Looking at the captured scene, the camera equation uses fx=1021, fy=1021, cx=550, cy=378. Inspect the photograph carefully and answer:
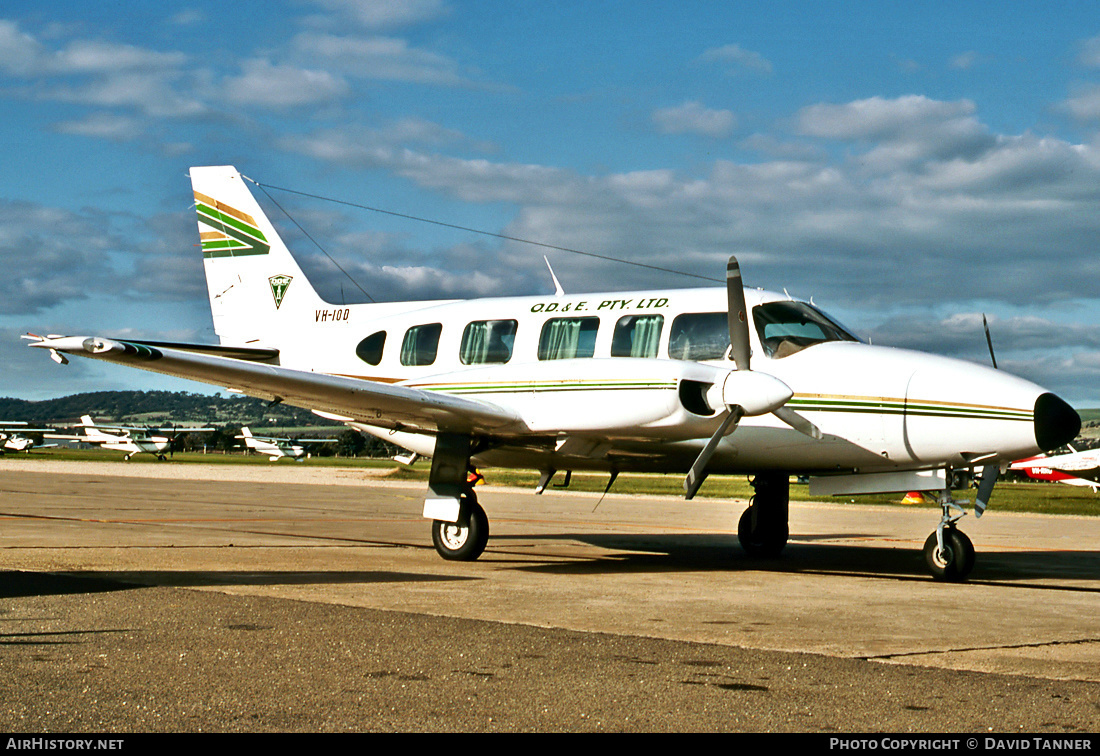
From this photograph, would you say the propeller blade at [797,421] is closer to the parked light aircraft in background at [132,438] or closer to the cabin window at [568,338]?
the cabin window at [568,338]

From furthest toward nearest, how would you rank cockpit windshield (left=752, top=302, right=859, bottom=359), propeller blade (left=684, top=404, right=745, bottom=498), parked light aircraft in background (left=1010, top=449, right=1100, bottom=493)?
parked light aircraft in background (left=1010, top=449, right=1100, bottom=493) → cockpit windshield (left=752, top=302, right=859, bottom=359) → propeller blade (left=684, top=404, right=745, bottom=498)

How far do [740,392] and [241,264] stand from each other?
10188 mm

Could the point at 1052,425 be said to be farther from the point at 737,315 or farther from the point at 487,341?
the point at 487,341

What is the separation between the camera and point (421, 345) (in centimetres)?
1484

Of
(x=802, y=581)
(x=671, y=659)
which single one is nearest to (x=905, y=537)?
(x=802, y=581)

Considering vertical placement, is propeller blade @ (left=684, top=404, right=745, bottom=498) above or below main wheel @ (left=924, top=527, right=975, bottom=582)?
above

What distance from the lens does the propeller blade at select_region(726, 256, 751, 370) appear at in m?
11.5

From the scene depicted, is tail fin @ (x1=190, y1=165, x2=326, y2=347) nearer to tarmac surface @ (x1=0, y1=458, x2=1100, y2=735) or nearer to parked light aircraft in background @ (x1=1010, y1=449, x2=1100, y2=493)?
tarmac surface @ (x1=0, y1=458, x2=1100, y2=735)

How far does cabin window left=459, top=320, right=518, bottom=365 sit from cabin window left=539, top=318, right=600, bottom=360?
54cm

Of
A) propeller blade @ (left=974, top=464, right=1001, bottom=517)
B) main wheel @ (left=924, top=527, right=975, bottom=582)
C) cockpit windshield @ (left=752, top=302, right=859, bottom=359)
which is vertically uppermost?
cockpit windshield @ (left=752, top=302, right=859, bottom=359)

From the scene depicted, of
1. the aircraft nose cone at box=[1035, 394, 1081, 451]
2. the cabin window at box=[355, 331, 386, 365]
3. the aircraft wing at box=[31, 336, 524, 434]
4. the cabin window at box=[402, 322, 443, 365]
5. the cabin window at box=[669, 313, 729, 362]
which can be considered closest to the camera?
the aircraft nose cone at box=[1035, 394, 1081, 451]

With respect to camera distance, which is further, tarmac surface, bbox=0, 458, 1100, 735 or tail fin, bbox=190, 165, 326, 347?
tail fin, bbox=190, 165, 326, 347

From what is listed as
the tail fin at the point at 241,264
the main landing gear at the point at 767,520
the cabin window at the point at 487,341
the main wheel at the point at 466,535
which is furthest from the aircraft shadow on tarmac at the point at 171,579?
the tail fin at the point at 241,264

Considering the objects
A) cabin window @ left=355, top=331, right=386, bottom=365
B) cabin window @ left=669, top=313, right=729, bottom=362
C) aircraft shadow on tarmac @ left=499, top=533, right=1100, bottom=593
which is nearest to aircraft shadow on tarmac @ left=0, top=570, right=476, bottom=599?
aircraft shadow on tarmac @ left=499, top=533, right=1100, bottom=593
